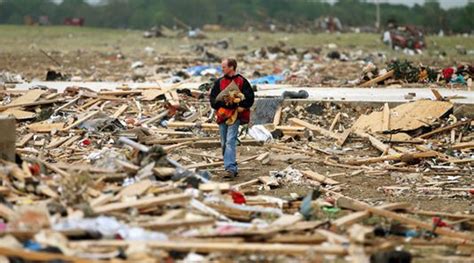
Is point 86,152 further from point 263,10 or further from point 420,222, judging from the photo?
point 263,10

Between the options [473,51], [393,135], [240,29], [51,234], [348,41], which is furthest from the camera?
[240,29]

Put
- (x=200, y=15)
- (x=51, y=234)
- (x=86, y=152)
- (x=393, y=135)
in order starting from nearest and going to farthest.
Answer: (x=51, y=234) < (x=86, y=152) < (x=393, y=135) < (x=200, y=15)

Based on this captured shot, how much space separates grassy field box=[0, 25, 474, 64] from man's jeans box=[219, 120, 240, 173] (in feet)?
87.4

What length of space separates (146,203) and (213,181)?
3.69 meters

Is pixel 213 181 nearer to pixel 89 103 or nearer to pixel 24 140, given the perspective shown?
pixel 24 140

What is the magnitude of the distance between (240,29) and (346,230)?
66.4m

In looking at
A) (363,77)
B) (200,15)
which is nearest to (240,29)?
(200,15)

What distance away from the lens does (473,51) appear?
149ft

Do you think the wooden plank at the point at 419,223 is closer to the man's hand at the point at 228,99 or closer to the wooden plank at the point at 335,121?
the man's hand at the point at 228,99

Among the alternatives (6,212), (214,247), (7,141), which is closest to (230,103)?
(7,141)

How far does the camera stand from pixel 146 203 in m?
9.52

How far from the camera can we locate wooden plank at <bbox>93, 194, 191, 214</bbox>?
9.30m

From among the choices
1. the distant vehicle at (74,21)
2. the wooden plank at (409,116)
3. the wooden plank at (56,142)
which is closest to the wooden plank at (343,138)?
the wooden plank at (409,116)

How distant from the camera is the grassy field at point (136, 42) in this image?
47.6 m
